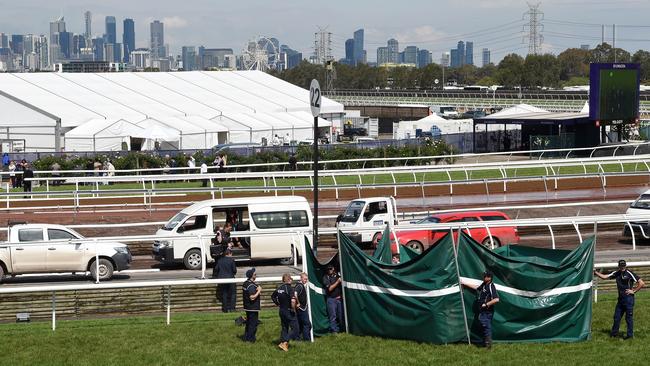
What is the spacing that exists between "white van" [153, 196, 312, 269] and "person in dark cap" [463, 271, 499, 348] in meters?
7.61

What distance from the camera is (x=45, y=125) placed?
53469 mm

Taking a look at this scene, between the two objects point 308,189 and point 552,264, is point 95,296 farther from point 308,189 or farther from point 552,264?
point 308,189

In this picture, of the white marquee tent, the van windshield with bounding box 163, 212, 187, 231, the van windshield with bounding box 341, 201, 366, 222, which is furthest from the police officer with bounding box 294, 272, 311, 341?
the white marquee tent

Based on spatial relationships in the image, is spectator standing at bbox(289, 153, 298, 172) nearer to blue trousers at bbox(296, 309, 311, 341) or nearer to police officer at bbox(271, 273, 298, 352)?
blue trousers at bbox(296, 309, 311, 341)

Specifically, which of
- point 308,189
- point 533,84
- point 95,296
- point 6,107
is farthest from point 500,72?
point 95,296

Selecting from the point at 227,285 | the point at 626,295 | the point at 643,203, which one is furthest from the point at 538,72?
the point at 626,295

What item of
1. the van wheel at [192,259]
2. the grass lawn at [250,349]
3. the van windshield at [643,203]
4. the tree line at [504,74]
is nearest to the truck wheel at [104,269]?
the van wheel at [192,259]

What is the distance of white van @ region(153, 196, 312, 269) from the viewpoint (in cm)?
2197

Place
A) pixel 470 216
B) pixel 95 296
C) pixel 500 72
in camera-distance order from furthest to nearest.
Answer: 1. pixel 500 72
2. pixel 470 216
3. pixel 95 296

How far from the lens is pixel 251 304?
15305 mm

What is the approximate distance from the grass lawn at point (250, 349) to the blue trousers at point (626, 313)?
7.1 inches

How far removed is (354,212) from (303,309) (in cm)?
1078

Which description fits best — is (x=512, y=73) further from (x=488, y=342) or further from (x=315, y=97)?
(x=488, y=342)

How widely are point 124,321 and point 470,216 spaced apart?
10.1m
